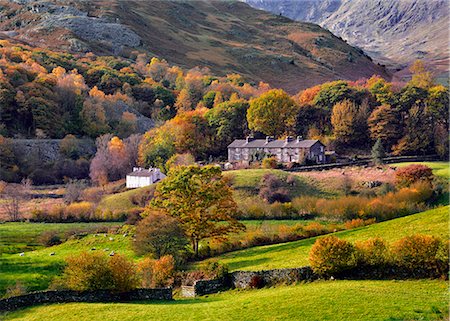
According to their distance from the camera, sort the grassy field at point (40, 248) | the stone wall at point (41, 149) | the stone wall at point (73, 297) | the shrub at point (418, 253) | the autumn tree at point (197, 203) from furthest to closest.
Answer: the stone wall at point (41, 149) → the autumn tree at point (197, 203) → the grassy field at point (40, 248) → the stone wall at point (73, 297) → the shrub at point (418, 253)


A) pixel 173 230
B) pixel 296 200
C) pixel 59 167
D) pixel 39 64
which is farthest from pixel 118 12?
pixel 173 230

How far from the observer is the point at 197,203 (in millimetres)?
44125

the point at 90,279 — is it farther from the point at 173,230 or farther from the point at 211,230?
the point at 211,230

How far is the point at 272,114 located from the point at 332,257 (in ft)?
215

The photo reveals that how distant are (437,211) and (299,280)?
12.3 meters

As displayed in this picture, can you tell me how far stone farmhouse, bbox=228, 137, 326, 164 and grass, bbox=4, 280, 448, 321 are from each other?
51.2 meters

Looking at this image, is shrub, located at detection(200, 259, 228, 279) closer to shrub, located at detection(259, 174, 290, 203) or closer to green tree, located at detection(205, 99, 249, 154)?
shrub, located at detection(259, 174, 290, 203)

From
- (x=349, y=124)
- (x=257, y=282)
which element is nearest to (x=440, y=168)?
(x=349, y=124)

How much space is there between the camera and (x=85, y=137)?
99312 millimetres

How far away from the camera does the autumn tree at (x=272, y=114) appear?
90.3m

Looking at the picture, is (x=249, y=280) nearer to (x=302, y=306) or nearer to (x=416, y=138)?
(x=302, y=306)

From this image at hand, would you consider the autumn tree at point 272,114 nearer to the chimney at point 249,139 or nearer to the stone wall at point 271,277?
the chimney at point 249,139

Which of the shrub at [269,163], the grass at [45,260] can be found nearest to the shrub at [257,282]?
the grass at [45,260]

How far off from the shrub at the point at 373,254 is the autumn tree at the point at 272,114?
63.3 meters
